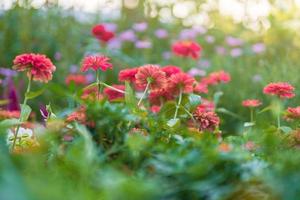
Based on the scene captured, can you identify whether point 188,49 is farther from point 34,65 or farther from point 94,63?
point 34,65

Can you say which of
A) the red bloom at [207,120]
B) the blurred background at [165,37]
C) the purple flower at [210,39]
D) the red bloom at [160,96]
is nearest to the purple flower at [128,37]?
the blurred background at [165,37]

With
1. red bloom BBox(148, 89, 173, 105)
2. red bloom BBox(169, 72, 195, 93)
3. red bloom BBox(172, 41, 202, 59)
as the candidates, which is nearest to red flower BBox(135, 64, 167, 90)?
red bloom BBox(169, 72, 195, 93)

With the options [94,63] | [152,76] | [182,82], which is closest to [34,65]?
[94,63]

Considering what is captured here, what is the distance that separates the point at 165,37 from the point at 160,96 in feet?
11.4

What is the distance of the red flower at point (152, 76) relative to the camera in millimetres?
1614

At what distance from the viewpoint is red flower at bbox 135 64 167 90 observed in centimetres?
161

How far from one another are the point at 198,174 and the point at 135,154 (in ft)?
0.54

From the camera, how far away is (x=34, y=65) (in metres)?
1.56

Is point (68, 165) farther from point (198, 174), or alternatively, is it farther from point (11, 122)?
point (11, 122)

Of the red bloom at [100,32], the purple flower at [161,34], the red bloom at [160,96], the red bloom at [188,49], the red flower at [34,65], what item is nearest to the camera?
the red flower at [34,65]

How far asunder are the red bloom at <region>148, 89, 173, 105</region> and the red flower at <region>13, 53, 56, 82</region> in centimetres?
39

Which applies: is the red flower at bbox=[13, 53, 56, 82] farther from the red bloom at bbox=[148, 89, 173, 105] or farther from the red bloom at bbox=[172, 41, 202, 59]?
the red bloom at bbox=[172, 41, 202, 59]

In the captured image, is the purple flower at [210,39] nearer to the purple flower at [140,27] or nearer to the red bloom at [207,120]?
the purple flower at [140,27]

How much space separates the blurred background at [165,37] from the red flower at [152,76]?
5.64 ft
